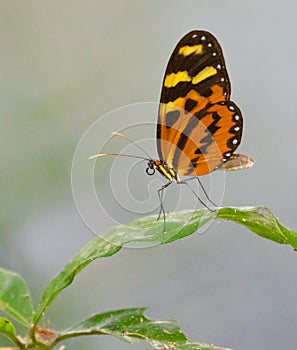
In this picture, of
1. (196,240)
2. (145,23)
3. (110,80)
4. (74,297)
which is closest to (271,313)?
(196,240)

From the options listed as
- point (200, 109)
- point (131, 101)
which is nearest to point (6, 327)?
point (200, 109)

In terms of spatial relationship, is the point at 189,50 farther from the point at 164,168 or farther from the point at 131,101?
the point at 131,101

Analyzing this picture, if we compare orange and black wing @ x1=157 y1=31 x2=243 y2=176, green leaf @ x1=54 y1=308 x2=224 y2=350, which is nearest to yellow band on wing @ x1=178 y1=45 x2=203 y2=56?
orange and black wing @ x1=157 y1=31 x2=243 y2=176

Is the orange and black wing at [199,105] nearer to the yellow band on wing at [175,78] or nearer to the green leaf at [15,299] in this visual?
the yellow band on wing at [175,78]

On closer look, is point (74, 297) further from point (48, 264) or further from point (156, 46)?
point (156, 46)

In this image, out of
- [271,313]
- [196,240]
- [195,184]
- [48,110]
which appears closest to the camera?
[195,184]

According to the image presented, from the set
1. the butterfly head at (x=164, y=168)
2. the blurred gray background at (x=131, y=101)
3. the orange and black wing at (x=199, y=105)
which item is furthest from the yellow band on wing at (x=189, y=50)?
the blurred gray background at (x=131, y=101)
